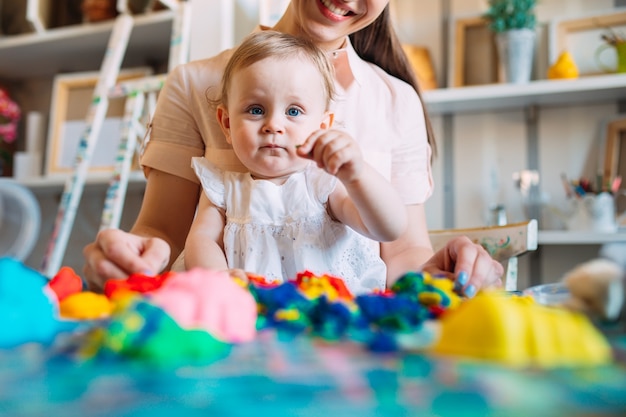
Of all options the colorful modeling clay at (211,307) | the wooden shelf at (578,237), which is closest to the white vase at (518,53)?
the wooden shelf at (578,237)

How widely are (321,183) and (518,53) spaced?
4.43ft

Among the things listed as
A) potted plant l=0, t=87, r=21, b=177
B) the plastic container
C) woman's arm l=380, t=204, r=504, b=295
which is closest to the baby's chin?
woman's arm l=380, t=204, r=504, b=295

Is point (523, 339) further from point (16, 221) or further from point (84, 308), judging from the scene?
point (16, 221)

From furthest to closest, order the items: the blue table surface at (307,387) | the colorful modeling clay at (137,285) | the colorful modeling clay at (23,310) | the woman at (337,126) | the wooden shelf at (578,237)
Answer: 1. the wooden shelf at (578,237)
2. the woman at (337,126)
3. the colorful modeling clay at (137,285)
4. the colorful modeling clay at (23,310)
5. the blue table surface at (307,387)

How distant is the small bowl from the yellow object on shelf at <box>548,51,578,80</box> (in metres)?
1.61

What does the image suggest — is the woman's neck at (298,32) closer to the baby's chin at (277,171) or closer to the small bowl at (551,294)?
the baby's chin at (277,171)

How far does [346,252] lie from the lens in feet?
3.13

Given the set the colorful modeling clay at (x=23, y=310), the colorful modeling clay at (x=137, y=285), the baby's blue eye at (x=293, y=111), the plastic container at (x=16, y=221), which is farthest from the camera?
the plastic container at (x=16, y=221)

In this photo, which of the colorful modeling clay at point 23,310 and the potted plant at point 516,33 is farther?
the potted plant at point 516,33

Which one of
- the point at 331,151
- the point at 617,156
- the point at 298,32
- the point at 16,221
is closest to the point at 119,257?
the point at 331,151

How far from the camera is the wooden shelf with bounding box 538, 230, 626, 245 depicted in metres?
1.88

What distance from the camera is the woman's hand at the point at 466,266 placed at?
0.65 meters

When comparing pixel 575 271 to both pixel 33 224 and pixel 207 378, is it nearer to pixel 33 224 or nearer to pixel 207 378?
pixel 207 378

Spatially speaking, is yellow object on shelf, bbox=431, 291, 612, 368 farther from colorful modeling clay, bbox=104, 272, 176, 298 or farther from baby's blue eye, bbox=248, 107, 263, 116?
baby's blue eye, bbox=248, 107, 263, 116
